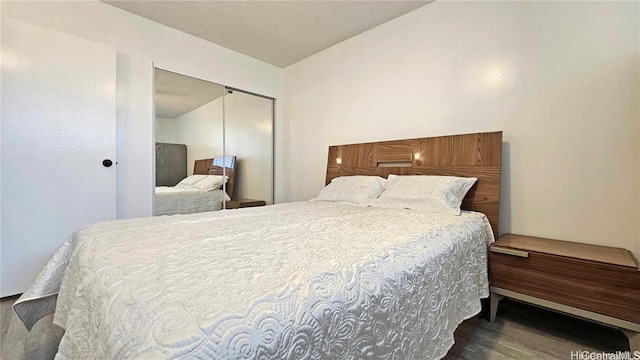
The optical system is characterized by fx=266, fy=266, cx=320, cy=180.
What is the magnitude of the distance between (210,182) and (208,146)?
Answer: 0.44 metres

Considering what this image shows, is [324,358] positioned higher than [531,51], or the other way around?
[531,51]

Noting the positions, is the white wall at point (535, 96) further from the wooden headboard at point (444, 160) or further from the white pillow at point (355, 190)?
the white pillow at point (355, 190)

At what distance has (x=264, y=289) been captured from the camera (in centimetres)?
67

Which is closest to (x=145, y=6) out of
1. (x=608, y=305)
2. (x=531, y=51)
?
(x=531, y=51)

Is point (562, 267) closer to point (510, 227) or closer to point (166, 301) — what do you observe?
point (510, 227)

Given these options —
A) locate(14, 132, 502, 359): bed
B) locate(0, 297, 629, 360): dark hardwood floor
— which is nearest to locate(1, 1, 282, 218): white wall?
locate(0, 297, 629, 360): dark hardwood floor

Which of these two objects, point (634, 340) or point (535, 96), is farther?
point (535, 96)

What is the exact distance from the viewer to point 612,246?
162cm

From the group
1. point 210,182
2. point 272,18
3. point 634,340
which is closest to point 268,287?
point 634,340

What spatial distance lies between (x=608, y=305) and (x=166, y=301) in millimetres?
1922

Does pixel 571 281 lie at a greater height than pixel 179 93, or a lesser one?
lesser

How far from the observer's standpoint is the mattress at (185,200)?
2.83 metres

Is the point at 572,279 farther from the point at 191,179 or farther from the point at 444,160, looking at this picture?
the point at 191,179

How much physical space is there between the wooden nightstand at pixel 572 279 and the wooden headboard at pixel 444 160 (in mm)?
351
